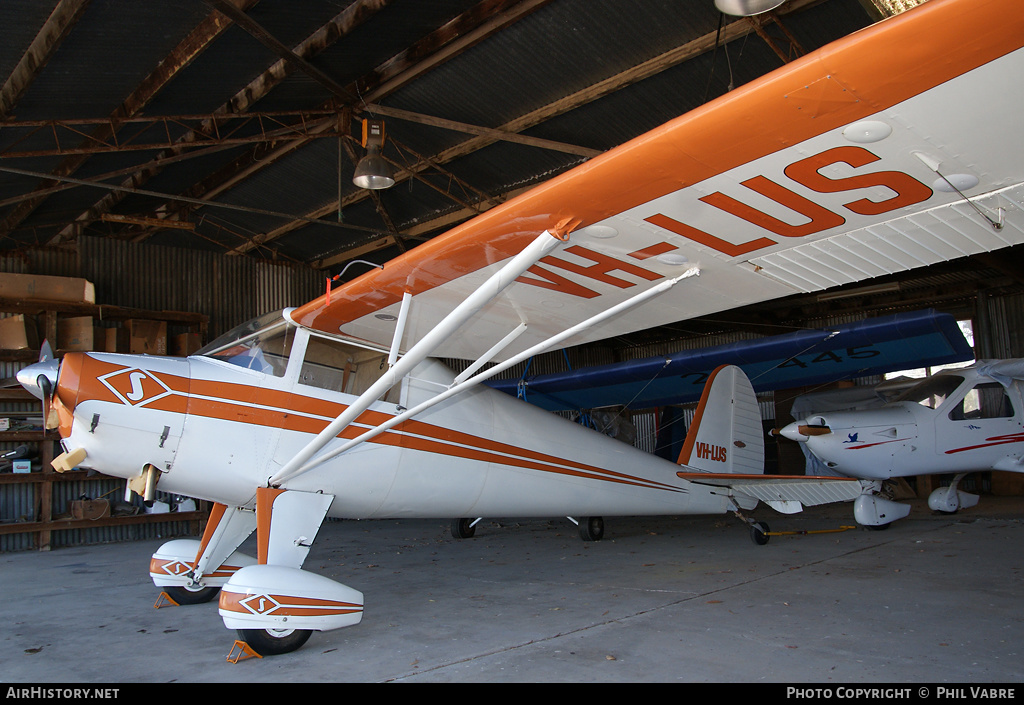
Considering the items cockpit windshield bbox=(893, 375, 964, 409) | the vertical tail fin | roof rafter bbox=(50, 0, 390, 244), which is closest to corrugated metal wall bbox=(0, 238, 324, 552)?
roof rafter bbox=(50, 0, 390, 244)

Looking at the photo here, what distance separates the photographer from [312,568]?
6.05m

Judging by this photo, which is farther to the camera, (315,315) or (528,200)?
(315,315)

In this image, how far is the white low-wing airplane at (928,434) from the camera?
789 centimetres

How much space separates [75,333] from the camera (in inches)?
368

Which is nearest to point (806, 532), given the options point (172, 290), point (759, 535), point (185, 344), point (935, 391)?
point (759, 535)

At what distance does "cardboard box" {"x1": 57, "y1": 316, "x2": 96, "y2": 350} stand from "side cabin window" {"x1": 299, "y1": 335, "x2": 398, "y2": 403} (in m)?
6.64

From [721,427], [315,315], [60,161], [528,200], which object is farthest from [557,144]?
[60,161]

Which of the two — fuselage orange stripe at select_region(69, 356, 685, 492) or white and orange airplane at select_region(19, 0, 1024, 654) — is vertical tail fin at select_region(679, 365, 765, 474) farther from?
fuselage orange stripe at select_region(69, 356, 685, 492)

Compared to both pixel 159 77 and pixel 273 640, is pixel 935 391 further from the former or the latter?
pixel 159 77

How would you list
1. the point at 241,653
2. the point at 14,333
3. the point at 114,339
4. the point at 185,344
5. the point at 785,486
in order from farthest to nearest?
1. the point at 185,344
2. the point at 114,339
3. the point at 14,333
4. the point at 785,486
5. the point at 241,653

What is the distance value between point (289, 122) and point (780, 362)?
7393 mm

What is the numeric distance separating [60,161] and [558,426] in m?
8.41
